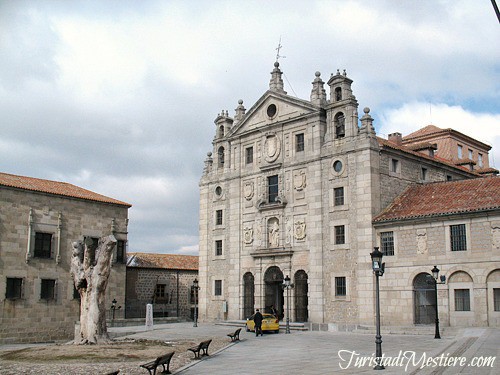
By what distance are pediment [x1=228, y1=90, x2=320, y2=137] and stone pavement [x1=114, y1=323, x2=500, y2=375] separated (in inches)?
710

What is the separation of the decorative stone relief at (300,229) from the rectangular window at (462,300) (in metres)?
12.0

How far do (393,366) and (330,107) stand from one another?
26.1m

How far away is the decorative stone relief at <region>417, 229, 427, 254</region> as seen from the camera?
121 ft

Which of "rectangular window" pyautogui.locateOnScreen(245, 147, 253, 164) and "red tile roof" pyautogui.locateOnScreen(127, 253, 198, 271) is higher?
"rectangular window" pyautogui.locateOnScreen(245, 147, 253, 164)

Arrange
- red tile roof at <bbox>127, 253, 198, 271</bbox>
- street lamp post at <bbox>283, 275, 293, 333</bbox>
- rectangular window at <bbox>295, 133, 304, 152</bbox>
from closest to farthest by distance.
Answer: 1. street lamp post at <bbox>283, 275, 293, 333</bbox>
2. rectangular window at <bbox>295, 133, 304, 152</bbox>
3. red tile roof at <bbox>127, 253, 198, 271</bbox>

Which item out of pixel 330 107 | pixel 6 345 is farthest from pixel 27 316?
pixel 330 107

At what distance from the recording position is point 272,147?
155 feet

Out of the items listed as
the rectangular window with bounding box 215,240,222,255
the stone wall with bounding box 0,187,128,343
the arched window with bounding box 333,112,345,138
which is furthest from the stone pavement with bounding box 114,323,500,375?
the stone wall with bounding box 0,187,128,343

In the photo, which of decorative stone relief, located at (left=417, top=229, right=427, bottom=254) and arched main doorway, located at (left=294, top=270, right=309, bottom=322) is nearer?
decorative stone relief, located at (left=417, top=229, right=427, bottom=254)

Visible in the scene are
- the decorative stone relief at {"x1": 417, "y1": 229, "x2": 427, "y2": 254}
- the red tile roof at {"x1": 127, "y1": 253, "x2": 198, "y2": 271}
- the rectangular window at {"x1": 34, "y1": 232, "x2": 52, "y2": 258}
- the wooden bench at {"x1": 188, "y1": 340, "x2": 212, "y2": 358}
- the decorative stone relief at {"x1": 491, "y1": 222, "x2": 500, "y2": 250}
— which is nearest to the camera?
the wooden bench at {"x1": 188, "y1": 340, "x2": 212, "y2": 358}

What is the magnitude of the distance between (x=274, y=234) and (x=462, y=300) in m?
15.3

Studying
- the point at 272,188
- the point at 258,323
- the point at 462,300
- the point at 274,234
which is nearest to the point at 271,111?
the point at 272,188

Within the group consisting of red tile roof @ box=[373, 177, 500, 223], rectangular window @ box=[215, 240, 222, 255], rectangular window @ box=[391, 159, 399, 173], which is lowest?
rectangular window @ box=[215, 240, 222, 255]

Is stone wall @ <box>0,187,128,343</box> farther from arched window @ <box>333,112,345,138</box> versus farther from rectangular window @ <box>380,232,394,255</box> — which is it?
rectangular window @ <box>380,232,394,255</box>
